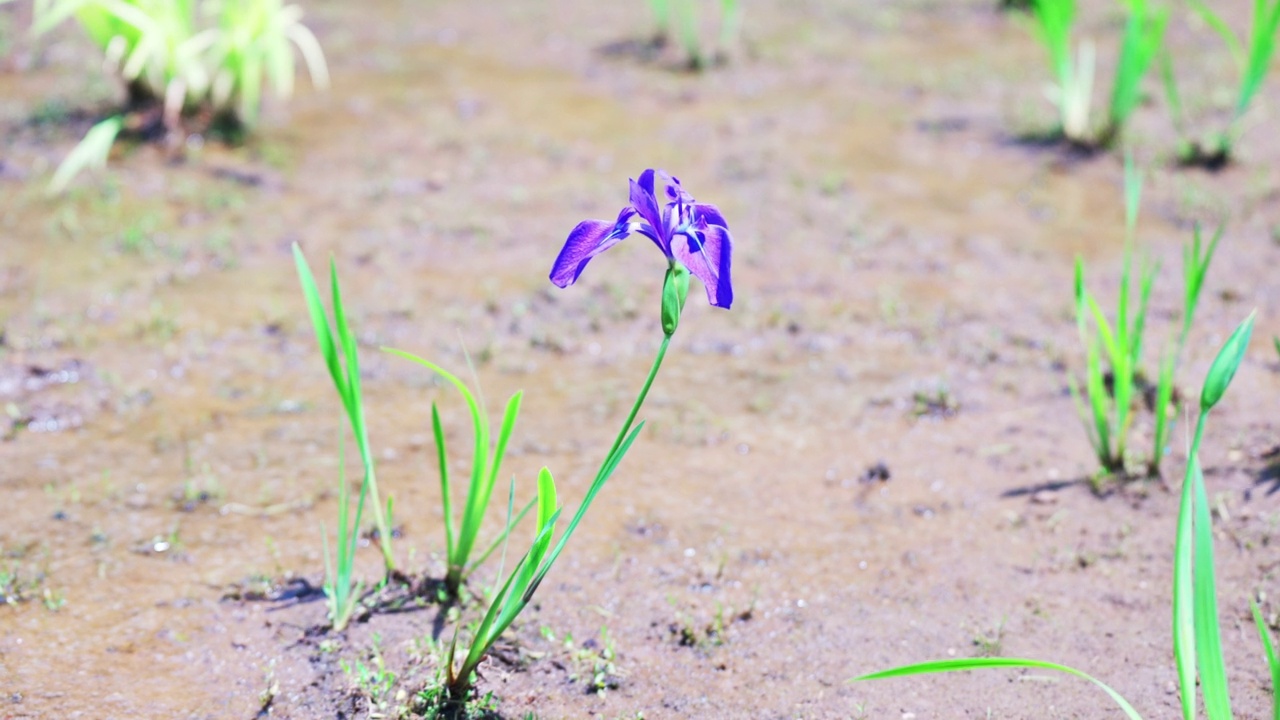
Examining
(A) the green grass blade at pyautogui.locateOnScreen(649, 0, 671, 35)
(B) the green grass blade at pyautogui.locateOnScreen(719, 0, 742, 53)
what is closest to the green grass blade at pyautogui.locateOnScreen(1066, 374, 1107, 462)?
(B) the green grass blade at pyautogui.locateOnScreen(719, 0, 742, 53)

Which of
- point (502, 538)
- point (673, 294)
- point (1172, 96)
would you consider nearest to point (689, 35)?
point (1172, 96)

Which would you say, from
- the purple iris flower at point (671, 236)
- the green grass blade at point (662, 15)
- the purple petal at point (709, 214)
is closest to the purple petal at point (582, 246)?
the purple iris flower at point (671, 236)

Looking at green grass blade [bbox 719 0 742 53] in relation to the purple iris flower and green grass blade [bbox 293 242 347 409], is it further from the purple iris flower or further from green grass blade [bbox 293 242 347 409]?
the purple iris flower

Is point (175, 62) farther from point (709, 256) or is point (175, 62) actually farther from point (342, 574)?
point (709, 256)

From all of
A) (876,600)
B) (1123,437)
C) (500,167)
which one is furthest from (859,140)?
(876,600)

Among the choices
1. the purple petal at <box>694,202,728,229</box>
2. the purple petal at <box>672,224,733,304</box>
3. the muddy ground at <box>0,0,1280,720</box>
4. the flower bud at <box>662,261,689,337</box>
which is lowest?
the muddy ground at <box>0,0,1280,720</box>

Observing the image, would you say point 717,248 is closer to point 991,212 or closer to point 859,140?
point 991,212

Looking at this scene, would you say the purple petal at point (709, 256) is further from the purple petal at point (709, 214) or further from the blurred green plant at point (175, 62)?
the blurred green plant at point (175, 62)
